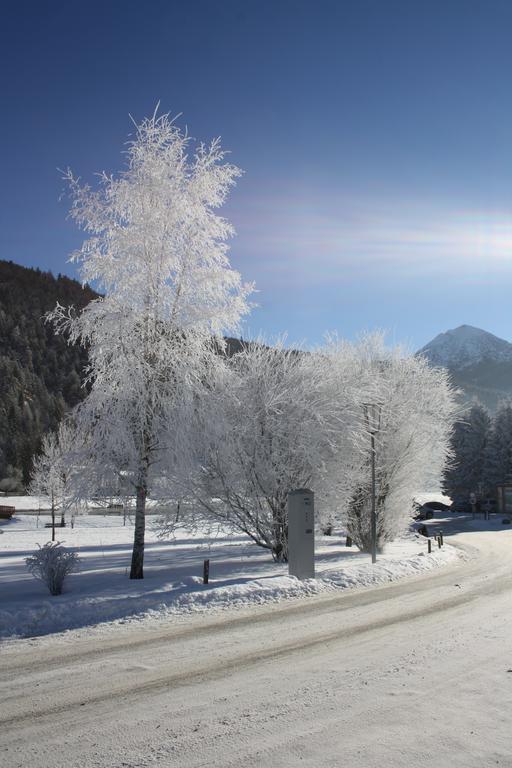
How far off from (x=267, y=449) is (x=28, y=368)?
4892 inches

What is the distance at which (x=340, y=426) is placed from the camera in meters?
19.1

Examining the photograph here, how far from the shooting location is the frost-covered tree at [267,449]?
18047 mm

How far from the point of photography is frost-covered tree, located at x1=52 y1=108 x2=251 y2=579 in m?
14.2

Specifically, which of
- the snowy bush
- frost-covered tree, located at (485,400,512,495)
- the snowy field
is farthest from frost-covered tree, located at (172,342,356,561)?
frost-covered tree, located at (485,400,512,495)

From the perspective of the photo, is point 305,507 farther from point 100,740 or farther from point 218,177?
point 100,740

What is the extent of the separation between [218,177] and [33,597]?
1168 centimetres

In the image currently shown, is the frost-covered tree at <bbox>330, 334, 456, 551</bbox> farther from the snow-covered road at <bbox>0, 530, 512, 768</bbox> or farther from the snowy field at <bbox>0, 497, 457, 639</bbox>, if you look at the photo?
the snow-covered road at <bbox>0, 530, 512, 768</bbox>

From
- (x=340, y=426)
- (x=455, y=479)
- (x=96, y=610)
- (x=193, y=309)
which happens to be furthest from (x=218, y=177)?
(x=455, y=479)

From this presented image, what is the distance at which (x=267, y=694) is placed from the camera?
617 centimetres

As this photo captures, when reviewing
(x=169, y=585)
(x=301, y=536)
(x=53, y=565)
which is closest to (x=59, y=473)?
(x=53, y=565)

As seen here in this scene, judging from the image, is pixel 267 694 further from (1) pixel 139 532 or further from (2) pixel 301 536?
(1) pixel 139 532

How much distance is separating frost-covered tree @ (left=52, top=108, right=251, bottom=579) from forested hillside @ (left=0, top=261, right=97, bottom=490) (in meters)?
65.5

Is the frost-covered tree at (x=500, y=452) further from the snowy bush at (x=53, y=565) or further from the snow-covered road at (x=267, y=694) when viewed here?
the snowy bush at (x=53, y=565)

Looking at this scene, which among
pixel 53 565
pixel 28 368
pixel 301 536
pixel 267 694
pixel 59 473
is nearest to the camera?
pixel 267 694
